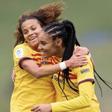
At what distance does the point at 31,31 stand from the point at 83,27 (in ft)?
3.53

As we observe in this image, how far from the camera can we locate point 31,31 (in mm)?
2137

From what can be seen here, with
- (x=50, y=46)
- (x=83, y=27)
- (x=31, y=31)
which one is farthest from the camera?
(x=83, y=27)

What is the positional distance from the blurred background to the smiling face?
94 cm

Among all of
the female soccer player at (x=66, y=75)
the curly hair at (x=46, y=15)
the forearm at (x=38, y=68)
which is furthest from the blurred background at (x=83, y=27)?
the female soccer player at (x=66, y=75)

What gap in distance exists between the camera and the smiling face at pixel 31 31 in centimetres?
212

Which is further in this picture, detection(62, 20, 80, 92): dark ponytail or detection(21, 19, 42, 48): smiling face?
detection(21, 19, 42, 48): smiling face

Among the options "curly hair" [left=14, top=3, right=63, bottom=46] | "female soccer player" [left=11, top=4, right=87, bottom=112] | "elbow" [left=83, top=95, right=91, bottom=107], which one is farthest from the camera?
"curly hair" [left=14, top=3, right=63, bottom=46]

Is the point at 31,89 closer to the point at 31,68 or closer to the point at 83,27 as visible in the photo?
the point at 31,68

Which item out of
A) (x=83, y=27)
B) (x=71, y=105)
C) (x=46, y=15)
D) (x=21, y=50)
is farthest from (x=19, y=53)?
(x=83, y=27)

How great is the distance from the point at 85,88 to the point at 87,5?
4.91ft

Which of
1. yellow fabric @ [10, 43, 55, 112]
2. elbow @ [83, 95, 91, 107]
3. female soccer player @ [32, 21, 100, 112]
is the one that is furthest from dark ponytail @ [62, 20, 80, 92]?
yellow fabric @ [10, 43, 55, 112]

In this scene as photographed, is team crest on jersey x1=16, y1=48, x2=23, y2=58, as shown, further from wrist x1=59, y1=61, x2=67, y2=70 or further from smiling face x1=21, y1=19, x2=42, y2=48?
wrist x1=59, y1=61, x2=67, y2=70

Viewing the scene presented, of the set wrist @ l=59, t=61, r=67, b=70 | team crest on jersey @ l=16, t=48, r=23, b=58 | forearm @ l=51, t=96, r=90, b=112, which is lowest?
forearm @ l=51, t=96, r=90, b=112

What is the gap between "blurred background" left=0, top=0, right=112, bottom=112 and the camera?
308cm
